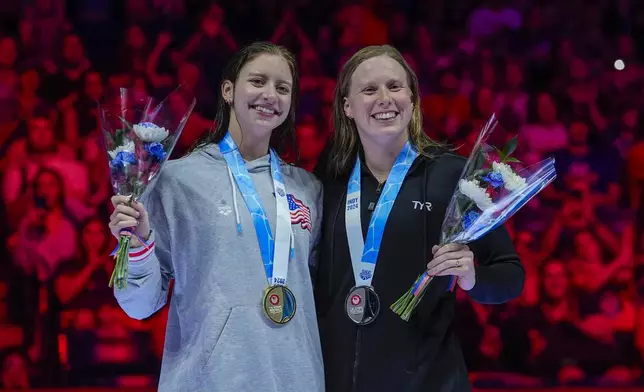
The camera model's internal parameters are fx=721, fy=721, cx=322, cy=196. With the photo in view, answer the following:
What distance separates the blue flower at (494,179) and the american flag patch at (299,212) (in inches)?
22.1

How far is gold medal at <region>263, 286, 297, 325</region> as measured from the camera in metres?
1.99

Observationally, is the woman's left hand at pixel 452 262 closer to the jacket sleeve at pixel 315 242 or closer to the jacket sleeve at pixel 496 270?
the jacket sleeve at pixel 496 270

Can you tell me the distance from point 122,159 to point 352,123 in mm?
891

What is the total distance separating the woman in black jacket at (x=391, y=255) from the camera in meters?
2.06

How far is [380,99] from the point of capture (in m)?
2.26

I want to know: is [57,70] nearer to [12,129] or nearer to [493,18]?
[12,129]

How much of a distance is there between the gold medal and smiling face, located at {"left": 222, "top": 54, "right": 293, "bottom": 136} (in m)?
0.53

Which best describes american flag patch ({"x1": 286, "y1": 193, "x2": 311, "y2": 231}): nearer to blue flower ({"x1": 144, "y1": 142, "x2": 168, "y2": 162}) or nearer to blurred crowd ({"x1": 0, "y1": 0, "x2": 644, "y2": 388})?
blue flower ({"x1": 144, "y1": 142, "x2": 168, "y2": 162})

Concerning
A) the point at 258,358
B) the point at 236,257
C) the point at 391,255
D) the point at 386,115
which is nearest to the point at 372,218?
the point at 391,255

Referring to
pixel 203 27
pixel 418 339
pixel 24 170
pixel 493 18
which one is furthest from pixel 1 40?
pixel 418 339

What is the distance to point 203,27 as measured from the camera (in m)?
4.94

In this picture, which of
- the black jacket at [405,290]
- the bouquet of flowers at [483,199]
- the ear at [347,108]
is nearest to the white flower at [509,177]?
the bouquet of flowers at [483,199]

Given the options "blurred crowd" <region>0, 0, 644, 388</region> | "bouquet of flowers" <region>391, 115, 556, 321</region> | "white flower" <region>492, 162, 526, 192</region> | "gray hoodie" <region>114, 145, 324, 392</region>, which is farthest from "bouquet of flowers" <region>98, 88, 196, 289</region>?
"blurred crowd" <region>0, 0, 644, 388</region>

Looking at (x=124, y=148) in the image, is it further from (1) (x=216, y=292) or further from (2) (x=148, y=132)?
(1) (x=216, y=292)
